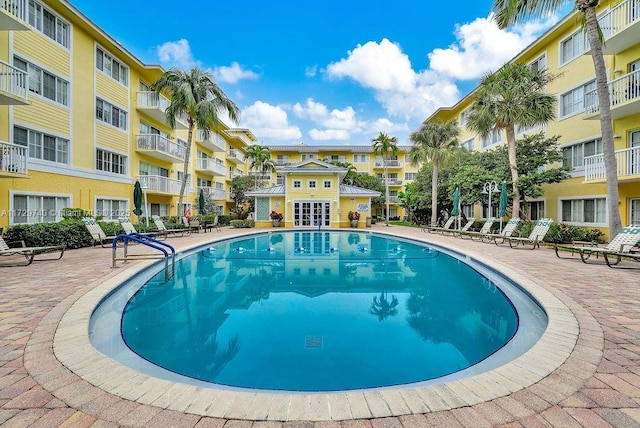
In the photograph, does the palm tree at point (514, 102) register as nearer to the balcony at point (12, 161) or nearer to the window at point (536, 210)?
the window at point (536, 210)

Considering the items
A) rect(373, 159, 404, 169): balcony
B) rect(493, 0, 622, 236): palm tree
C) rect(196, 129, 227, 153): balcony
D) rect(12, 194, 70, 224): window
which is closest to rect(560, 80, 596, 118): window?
rect(493, 0, 622, 236): palm tree

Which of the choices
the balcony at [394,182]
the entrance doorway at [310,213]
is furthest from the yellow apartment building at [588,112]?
the balcony at [394,182]

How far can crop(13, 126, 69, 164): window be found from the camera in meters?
13.1

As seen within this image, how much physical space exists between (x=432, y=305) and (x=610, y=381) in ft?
11.3

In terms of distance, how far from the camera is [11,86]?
463 inches

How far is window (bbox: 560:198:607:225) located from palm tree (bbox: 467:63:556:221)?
3081 millimetres

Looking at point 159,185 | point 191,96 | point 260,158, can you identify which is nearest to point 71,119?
point 191,96

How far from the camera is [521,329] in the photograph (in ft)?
15.1

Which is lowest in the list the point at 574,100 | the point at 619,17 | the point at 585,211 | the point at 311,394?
the point at 311,394

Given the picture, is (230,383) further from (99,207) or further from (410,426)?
(99,207)

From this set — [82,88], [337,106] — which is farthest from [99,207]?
[337,106]

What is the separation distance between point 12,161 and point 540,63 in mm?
27662

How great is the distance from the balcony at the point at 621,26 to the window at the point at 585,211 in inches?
A: 274

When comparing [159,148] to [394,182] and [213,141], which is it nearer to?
[213,141]
